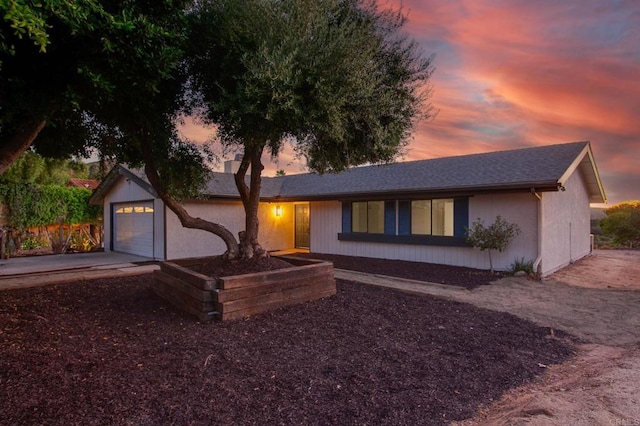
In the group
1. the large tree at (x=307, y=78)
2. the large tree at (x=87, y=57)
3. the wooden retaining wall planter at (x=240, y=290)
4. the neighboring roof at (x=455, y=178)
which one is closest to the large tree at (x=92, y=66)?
the large tree at (x=87, y=57)

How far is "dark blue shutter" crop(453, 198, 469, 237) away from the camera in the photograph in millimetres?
10797

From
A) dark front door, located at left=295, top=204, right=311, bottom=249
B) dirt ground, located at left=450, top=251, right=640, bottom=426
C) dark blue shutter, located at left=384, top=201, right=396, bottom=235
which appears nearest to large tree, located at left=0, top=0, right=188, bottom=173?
dirt ground, located at left=450, top=251, right=640, bottom=426

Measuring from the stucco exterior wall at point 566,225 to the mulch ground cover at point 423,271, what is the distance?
6.45 feet

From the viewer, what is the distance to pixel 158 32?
412 cm

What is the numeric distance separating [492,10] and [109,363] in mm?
8585

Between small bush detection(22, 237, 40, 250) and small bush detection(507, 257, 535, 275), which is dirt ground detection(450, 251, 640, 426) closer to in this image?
small bush detection(507, 257, 535, 275)

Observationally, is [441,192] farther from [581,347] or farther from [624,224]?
[624,224]

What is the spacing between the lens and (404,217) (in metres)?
12.1

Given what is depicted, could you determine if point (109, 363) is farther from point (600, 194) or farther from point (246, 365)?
point (600, 194)

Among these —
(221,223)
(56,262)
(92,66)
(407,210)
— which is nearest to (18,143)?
(92,66)

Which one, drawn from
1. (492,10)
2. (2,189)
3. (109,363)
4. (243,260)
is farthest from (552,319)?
(2,189)

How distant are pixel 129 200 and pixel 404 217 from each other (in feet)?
35.4

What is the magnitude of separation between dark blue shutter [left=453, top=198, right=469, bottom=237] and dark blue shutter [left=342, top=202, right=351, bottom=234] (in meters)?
4.05

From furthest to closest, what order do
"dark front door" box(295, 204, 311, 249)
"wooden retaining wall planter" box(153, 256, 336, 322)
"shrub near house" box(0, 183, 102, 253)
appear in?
"dark front door" box(295, 204, 311, 249), "shrub near house" box(0, 183, 102, 253), "wooden retaining wall planter" box(153, 256, 336, 322)
